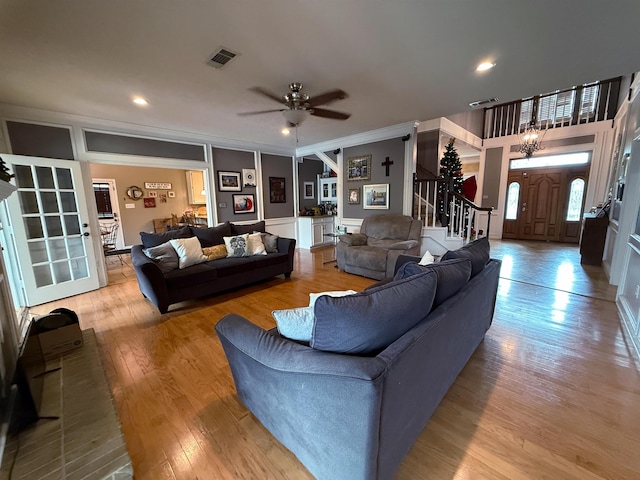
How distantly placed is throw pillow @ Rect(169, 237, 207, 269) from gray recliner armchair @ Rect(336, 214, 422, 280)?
2.29 m

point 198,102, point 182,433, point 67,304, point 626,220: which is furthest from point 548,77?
point 67,304

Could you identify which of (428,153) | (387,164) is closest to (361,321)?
(387,164)

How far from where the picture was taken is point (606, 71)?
264 cm

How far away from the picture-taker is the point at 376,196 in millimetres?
5227

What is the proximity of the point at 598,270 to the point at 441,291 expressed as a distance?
4.84 m

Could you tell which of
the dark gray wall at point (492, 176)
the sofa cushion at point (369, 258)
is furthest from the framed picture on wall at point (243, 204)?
the dark gray wall at point (492, 176)

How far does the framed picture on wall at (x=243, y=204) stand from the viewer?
5.64 metres

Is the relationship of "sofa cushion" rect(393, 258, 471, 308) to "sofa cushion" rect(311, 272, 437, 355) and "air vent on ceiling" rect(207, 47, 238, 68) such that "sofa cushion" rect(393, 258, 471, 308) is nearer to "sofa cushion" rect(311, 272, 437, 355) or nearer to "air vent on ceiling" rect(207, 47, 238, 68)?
"sofa cushion" rect(311, 272, 437, 355)

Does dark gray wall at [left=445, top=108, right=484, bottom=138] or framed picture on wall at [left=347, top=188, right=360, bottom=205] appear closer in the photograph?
framed picture on wall at [left=347, top=188, right=360, bottom=205]

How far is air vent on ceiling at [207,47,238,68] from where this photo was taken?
2184 millimetres

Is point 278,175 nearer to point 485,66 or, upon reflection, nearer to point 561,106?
point 485,66

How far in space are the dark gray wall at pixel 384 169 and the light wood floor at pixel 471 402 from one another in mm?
2514

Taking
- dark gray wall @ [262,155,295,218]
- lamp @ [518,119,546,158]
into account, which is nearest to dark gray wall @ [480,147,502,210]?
lamp @ [518,119,546,158]

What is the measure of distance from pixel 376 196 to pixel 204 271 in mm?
3523
